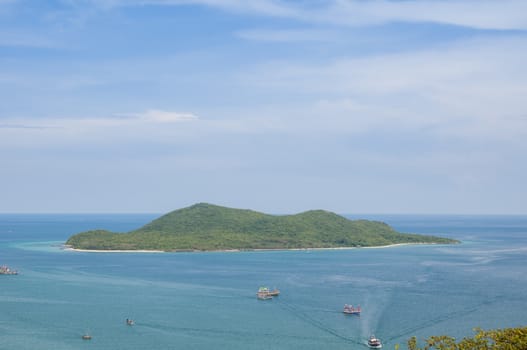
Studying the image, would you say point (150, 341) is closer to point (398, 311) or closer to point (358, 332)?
point (358, 332)

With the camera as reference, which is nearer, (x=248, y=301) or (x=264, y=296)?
(x=248, y=301)

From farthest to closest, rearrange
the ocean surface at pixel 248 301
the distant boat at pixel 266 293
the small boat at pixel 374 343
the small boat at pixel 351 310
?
the distant boat at pixel 266 293 < the small boat at pixel 351 310 < the ocean surface at pixel 248 301 < the small boat at pixel 374 343

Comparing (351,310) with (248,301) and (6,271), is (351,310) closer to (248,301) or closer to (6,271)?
(248,301)

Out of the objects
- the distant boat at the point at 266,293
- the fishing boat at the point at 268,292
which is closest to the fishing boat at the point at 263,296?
the distant boat at the point at 266,293

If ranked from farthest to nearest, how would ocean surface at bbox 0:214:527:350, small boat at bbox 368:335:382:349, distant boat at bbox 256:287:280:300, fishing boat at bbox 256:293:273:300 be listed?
1. distant boat at bbox 256:287:280:300
2. fishing boat at bbox 256:293:273:300
3. ocean surface at bbox 0:214:527:350
4. small boat at bbox 368:335:382:349

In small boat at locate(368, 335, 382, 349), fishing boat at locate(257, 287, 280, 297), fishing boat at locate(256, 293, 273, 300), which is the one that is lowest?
small boat at locate(368, 335, 382, 349)

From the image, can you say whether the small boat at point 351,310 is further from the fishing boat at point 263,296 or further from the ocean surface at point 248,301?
the fishing boat at point 263,296

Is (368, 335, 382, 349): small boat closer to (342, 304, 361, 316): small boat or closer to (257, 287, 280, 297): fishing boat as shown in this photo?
(342, 304, 361, 316): small boat

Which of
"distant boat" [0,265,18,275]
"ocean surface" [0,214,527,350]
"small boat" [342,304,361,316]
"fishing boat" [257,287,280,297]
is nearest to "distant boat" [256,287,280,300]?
"fishing boat" [257,287,280,297]

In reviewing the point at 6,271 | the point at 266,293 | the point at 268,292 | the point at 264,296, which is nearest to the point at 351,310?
the point at 264,296
